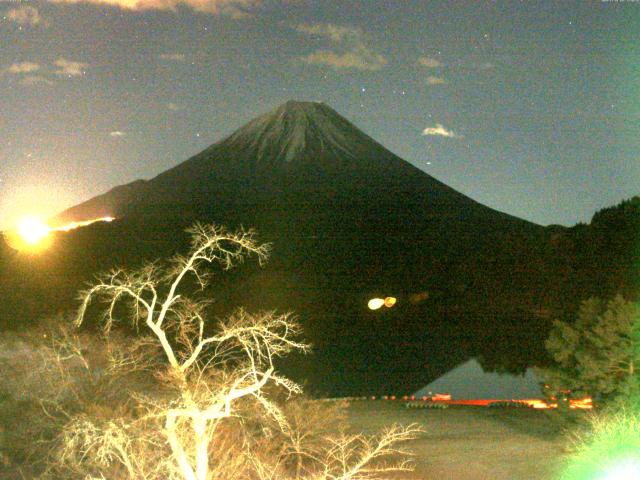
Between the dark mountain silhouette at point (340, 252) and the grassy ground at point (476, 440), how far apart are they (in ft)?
33.9

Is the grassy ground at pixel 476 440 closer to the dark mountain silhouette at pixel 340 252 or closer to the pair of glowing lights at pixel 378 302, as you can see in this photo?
the pair of glowing lights at pixel 378 302

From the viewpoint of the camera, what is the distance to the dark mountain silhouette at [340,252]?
38.7 metres

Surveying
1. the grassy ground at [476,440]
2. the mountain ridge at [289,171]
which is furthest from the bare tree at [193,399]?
the mountain ridge at [289,171]

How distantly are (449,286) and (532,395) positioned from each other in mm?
29270

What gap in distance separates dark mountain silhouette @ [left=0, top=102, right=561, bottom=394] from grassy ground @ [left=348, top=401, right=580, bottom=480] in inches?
407

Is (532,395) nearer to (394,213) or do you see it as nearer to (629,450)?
(629,450)

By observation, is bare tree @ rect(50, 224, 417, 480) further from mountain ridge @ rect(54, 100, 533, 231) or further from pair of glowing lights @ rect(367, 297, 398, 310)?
mountain ridge @ rect(54, 100, 533, 231)

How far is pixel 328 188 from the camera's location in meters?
106

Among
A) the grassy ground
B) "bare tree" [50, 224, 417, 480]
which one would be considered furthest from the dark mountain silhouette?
"bare tree" [50, 224, 417, 480]

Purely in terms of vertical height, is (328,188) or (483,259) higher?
(328,188)

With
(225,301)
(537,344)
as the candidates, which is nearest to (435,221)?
(225,301)

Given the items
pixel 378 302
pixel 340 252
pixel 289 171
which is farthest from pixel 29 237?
pixel 289 171

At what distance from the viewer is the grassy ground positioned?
40.5 feet

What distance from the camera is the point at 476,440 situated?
1453 cm
